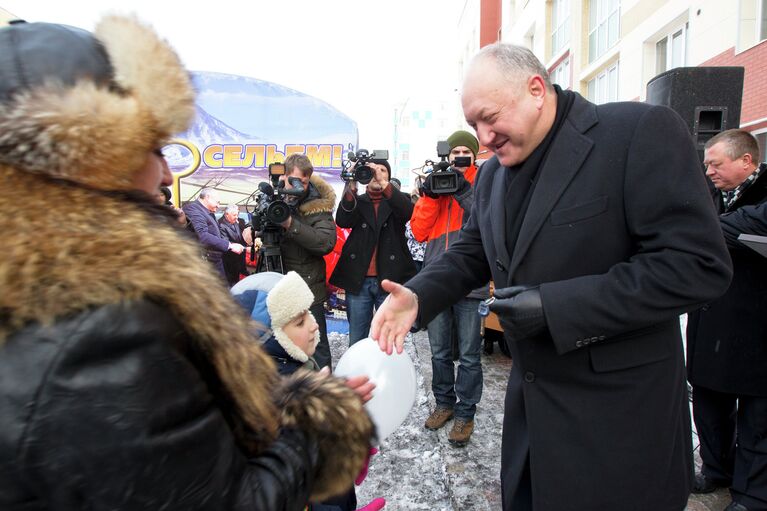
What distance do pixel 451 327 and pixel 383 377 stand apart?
1959 millimetres

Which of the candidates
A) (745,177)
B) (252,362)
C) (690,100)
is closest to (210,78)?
(690,100)

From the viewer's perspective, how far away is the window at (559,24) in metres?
16.3

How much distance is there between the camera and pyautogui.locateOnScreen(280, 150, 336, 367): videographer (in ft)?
13.1

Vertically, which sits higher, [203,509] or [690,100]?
[690,100]

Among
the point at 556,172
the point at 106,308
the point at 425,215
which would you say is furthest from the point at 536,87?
the point at 425,215

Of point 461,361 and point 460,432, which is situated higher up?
point 461,361

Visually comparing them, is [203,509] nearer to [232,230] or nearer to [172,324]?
[172,324]

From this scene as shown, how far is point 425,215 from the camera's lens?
3746 millimetres

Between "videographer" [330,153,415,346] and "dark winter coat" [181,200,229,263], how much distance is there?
2243 mm

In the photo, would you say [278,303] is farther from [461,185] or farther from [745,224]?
[745,224]

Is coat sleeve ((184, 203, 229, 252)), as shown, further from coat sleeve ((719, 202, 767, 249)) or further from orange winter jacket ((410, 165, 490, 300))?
coat sleeve ((719, 202, 767, 249))

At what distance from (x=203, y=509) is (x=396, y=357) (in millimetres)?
1168

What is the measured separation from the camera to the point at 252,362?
0.96m

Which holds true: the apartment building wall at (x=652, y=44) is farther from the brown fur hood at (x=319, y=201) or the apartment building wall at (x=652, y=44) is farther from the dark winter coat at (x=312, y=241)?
the dark winter coat at (x=312, y=241)
